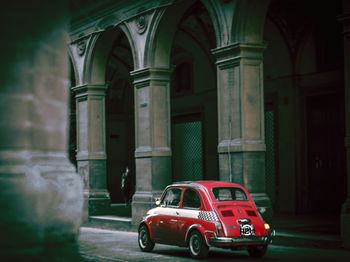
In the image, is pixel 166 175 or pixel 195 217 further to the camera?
pixel 166 175

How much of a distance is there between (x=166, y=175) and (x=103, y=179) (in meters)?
4.18

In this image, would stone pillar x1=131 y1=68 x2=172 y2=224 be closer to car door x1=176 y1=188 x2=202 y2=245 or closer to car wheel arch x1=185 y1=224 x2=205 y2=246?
car door x1=176 y1=188 x2=202 y2=245

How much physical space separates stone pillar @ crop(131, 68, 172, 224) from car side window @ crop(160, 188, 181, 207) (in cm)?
487

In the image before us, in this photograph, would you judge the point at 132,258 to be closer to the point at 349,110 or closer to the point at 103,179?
the point at 349,110

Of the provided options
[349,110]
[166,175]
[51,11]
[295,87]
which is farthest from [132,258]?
[51,11]

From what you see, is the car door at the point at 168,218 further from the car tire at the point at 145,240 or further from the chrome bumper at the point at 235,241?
the chrome bumper at the point at 235,241

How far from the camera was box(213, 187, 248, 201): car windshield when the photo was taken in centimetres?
1386

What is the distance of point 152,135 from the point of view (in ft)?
66.1

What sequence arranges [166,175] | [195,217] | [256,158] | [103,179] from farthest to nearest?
[103,179]
[166,175]
[256,158]
[195,217]

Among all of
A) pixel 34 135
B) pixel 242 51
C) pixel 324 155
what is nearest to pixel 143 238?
pixel 242 51

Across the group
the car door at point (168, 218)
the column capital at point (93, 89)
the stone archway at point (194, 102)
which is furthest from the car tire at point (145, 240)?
the stone archway at point (194, 102)

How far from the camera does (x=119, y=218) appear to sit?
21719 mm

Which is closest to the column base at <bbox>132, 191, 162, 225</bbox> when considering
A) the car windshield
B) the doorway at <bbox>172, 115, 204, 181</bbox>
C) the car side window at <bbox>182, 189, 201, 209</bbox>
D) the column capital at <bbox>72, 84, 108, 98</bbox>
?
the column capital at <bbox>72, 84, 108, 98</bbox>

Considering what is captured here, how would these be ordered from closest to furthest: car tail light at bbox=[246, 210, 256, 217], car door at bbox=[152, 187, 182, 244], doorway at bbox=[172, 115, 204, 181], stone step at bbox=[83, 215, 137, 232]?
1. car tail light at bbox=[246, 210, 256, 217]
2. car door at bbox=[152, 187, 182, 244]
3. stone step at bbox=[83, 215, 137, 232]
4. doorway at bbox=[172, 115, 204, 181]
